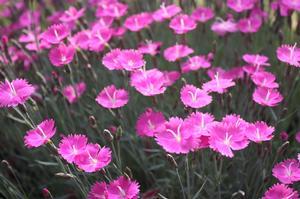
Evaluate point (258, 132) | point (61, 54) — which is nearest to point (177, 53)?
point (61, 54)

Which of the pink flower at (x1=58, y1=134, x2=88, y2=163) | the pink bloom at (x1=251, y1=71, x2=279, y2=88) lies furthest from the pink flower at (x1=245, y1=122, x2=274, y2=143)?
the pink flower at (x1=58, y1=134, x2=88, y2=163)

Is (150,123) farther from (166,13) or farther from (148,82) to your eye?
(166,13)

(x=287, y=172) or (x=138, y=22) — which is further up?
(x=138, y=22)

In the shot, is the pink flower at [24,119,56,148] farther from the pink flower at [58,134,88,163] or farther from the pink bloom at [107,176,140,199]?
the pink bloom at [107,176,140,199]

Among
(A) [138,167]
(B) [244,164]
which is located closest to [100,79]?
(A) [138,167]

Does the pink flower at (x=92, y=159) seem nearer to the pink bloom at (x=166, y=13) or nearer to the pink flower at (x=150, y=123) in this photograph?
the pink flower at (x=150, y=123)
